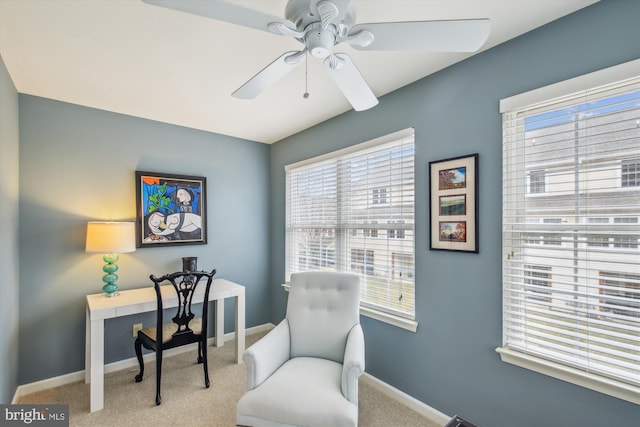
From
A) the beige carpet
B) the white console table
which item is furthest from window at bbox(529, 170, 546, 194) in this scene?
the white console table

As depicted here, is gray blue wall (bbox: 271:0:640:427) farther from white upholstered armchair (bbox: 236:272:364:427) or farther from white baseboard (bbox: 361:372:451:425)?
white upholstered armchair (bbox: 236:272:364:427)

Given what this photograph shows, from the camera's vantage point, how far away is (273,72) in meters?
1.44

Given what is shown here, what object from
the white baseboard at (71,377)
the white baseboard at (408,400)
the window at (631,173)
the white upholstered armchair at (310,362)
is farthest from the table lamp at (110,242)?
the window at (631,173)

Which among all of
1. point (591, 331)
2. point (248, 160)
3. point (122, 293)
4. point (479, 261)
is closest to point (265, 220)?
point (248, 160)

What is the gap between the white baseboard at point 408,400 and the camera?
2021mm

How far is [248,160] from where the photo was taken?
3.80 m

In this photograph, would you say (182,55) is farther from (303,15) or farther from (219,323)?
(219,323)

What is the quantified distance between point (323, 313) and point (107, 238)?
76.7 inches

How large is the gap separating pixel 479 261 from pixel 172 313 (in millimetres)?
3017

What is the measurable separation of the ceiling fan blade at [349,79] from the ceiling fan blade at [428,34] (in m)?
0.11

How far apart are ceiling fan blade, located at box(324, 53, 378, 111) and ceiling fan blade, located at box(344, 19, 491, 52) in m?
0.11

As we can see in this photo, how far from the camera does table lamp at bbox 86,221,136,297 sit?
2.48 meters

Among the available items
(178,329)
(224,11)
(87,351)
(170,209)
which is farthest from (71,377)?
(224,11)

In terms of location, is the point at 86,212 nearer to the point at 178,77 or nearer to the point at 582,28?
the point at 178,77
